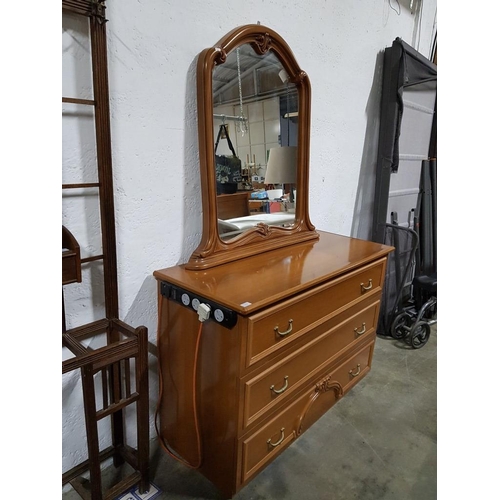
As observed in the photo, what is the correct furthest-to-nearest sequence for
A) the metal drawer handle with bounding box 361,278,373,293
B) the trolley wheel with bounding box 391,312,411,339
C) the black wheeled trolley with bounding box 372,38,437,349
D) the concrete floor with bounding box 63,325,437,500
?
the trolley wheel with bounding box 391,312,411,339
the black wheeled trolley with bounding box 372,38,437,349
the metal drawer handle with bounding box 361,278,373,293
the concrete floor with bounding box 63,325,437,500

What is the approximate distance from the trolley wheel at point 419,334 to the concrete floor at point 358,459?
16.1 inches

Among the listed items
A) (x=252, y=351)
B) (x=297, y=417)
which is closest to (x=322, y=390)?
(x=297, y=417)

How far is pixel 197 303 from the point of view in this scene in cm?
124

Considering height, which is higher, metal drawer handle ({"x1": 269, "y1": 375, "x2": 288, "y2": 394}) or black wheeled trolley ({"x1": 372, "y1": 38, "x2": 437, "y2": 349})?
black wheeled trolley ({"x1": 372, "y1": 38, "x2": 437, "y2": 349})

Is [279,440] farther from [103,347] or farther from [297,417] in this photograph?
[103,347]

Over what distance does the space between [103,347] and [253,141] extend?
3.34 feet

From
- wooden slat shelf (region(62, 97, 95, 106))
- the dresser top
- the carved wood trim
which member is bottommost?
the carved wood trim

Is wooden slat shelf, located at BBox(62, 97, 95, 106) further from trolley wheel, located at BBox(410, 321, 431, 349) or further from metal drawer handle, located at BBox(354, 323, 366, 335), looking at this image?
trolley wheel, located at BBox(410, 321, 431, 349)

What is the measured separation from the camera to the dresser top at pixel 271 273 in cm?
119

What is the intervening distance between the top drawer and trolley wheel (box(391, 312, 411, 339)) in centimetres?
98

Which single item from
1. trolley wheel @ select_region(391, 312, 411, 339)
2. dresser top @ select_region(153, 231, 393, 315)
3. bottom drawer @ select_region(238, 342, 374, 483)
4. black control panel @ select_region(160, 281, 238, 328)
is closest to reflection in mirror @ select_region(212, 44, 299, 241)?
dresser top @ select_region(153, 231, 393, 315)

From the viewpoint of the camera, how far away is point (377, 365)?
229cm

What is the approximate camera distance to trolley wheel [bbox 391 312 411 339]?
2.60 m

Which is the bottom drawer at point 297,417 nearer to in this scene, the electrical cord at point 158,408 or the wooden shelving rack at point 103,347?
the electrical cord at point 158,408
